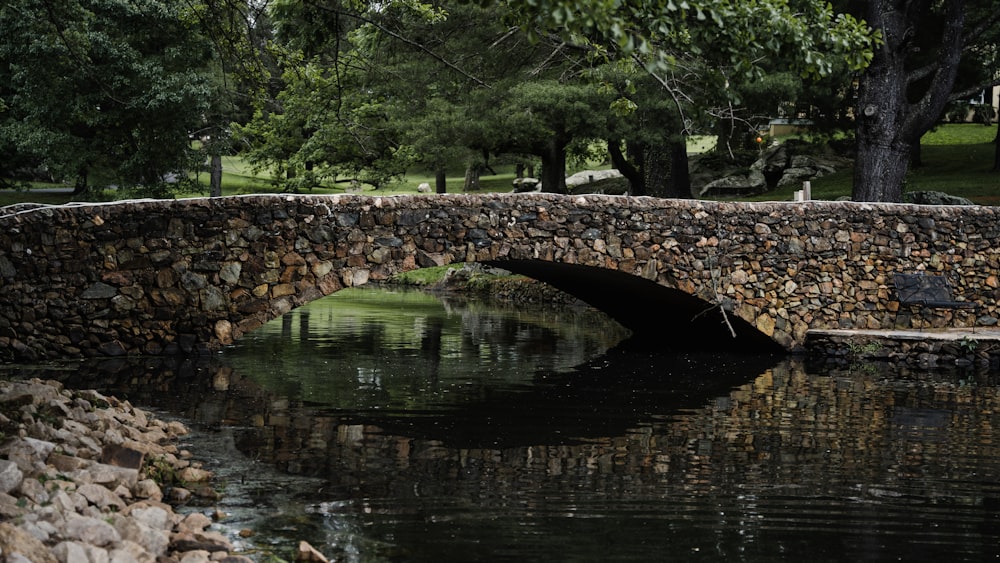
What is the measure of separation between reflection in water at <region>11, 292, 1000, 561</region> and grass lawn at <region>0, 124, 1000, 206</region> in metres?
10.2

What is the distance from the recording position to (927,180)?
93.5ft

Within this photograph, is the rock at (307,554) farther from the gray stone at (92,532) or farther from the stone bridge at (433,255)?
the stone bridge at (433,255)

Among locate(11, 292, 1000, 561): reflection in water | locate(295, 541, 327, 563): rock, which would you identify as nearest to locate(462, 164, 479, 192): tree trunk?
locate(11, 292, 1000, 561): reflection in water

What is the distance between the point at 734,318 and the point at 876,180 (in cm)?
462

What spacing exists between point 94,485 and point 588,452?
14.7 ft

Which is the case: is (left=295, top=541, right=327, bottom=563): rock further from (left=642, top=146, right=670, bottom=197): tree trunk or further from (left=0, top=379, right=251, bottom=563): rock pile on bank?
(left=642, top=146, right=670, bottom=197): tree trunk

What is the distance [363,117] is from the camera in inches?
1197

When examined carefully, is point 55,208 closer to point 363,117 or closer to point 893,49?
point 893,49

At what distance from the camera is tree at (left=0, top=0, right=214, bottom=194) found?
77.7ft

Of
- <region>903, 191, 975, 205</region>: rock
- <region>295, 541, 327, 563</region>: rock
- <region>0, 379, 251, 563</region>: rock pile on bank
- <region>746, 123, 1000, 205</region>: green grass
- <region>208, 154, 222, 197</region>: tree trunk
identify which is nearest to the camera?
<region>0, 379, 251, 563</region>: rock pile on bank

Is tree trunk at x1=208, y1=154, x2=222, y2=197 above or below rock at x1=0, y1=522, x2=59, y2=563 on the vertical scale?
above

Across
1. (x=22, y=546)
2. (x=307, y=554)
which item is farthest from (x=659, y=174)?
(x=22, y=546)

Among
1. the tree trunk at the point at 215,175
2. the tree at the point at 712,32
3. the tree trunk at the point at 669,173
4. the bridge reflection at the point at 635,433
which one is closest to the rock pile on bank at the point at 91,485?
the bridge reflection at the point at 635,433

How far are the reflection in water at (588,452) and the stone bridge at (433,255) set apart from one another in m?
0.89
